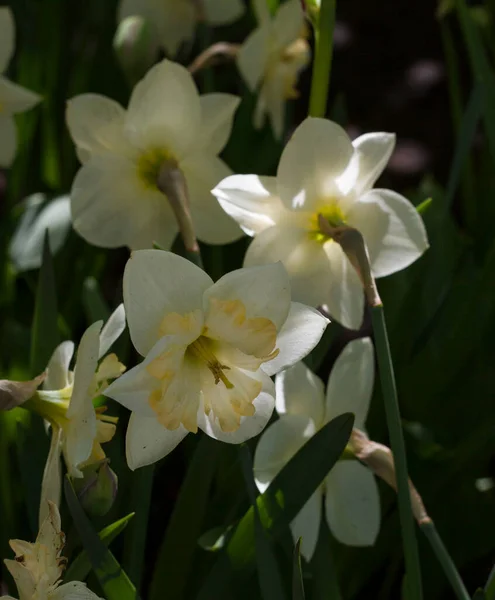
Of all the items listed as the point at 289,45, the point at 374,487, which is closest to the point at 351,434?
the point at 374,487

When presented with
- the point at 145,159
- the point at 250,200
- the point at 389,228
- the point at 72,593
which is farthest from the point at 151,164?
the point at 72,593

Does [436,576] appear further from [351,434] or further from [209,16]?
[209,16]

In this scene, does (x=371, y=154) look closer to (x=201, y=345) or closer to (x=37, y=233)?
(x=201, y=345)

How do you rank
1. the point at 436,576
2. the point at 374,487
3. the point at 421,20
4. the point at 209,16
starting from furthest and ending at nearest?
the point at 421,20
the point at 209,16
the point at 436,576
the point at 374,487

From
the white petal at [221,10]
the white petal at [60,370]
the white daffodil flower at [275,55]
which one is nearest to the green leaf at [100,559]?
the white petal at [60,370]

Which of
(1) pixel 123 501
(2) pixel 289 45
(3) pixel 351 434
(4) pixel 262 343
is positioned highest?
(2) pixel 289 45

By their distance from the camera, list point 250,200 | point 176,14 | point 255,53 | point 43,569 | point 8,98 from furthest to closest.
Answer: point 176,14 → point 255,53 → point 8,98 → point 250,200 → point 43,569

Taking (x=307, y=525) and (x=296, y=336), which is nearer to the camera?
(x=296, y=336)
